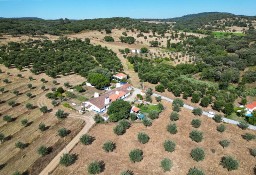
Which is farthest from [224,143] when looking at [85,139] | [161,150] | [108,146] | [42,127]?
[42,127]

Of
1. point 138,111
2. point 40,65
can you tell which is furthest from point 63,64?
point 138,111

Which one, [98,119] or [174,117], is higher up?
[98,119]

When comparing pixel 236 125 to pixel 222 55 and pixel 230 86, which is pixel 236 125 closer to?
pixel 230 86

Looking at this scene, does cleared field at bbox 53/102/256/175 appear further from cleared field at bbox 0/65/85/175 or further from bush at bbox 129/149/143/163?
cleared field at bbox 0/65/85/175

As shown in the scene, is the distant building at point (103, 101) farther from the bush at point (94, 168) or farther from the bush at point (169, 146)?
the bush at point (94, 168)

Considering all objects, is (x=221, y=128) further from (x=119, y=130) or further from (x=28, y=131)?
(x=28, y=131)

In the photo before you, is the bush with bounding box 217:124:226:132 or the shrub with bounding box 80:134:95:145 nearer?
the shrub with bounding box 80:134:95:145

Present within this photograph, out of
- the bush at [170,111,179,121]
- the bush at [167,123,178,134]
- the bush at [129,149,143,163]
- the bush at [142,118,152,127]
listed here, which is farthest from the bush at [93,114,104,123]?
the bush at [170,111,179,121]
